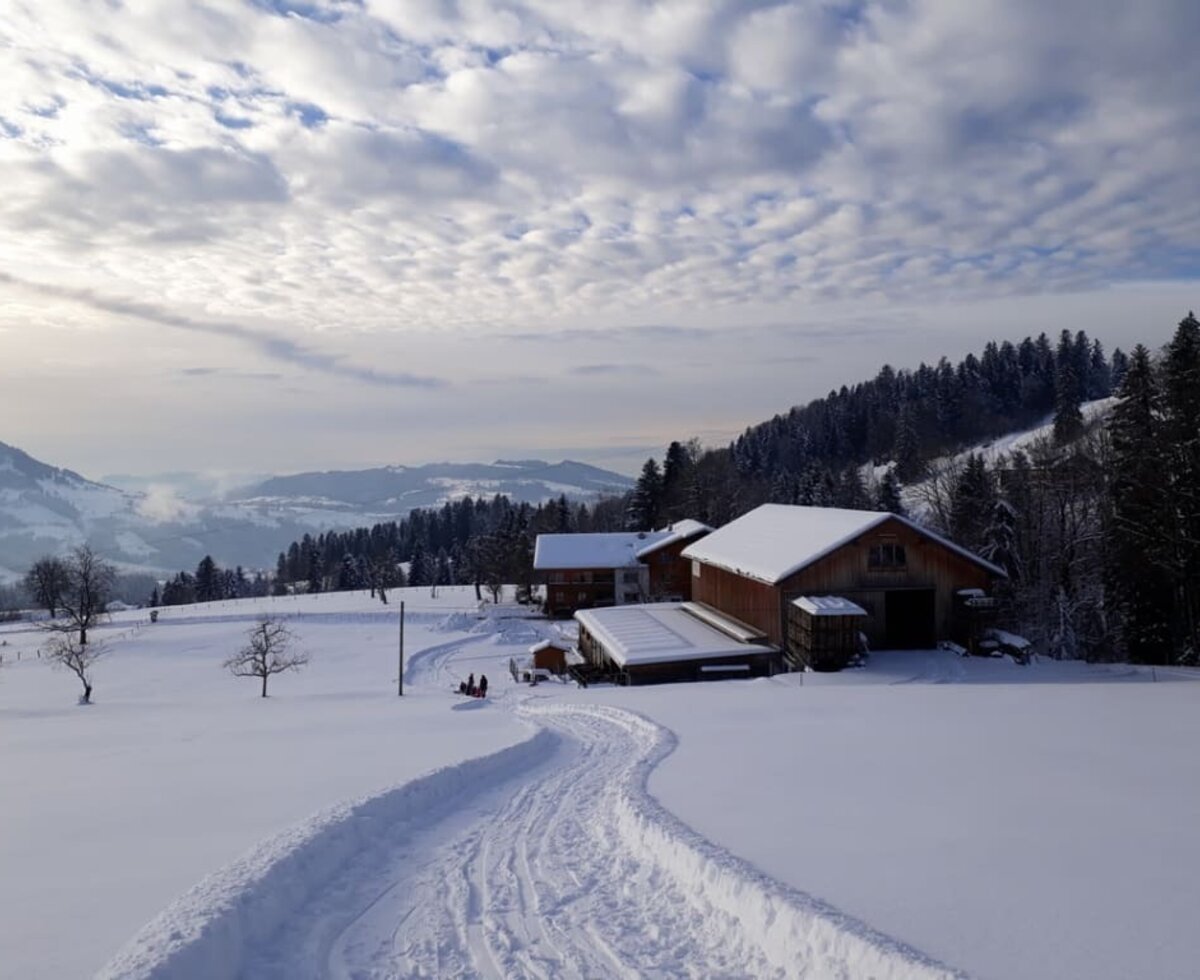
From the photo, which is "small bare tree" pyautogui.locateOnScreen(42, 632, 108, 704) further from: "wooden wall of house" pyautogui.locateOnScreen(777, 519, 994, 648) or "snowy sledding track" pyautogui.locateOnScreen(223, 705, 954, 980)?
"snowy sledding track" pyautogui.locateOnScreen(223, 705, 954, 980)

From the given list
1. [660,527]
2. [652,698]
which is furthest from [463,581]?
[652,698]

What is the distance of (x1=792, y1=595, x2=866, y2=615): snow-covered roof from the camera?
25.6m

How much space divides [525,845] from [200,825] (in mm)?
3995

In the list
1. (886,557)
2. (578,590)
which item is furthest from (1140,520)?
(578,590)

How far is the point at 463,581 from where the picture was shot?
323 feet

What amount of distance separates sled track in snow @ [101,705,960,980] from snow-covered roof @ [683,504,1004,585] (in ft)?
61.3

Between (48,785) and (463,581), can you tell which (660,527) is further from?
(48,785)

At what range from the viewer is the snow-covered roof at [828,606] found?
83.9 feet

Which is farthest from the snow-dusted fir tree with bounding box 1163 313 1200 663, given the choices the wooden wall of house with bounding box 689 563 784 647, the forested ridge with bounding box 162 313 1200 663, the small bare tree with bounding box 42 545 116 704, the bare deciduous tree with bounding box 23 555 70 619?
the bare deciduous tree with bounding box 23 555 70 619

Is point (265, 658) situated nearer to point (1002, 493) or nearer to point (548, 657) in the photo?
point (548, 657)

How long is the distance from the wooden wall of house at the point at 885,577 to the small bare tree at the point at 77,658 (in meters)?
29.0

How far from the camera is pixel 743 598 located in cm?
3222

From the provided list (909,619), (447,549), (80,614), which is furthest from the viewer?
(447,549)

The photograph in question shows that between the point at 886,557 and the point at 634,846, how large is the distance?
21758 mm
